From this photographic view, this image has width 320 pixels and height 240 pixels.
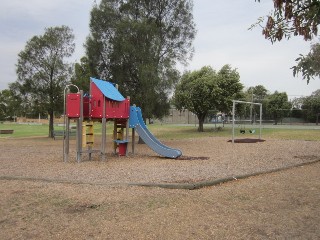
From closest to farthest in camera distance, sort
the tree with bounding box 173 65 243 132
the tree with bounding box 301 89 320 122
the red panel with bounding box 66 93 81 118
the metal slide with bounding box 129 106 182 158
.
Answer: the red panel with bounding box 66 93 81 118 → the metal slide with bounding box 129 106 182 158 → the tree with bounding box 173 65 243 132 → the tree with bounding box 301 89 320 122

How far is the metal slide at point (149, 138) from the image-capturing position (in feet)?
43.6

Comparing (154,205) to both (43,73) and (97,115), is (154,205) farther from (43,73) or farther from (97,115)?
(43,73)

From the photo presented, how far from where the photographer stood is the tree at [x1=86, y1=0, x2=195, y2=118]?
2091 centimetres

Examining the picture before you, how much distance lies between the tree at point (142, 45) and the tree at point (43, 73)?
6.45 metres

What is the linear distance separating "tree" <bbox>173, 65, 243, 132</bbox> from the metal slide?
1934 centimetres

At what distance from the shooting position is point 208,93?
1310 inches

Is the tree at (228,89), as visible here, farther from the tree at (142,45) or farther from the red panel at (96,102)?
the red panel at (96,102)

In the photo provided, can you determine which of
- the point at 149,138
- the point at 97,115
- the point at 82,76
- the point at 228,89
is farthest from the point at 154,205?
the point at 228,89

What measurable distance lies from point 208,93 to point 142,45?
1329cm

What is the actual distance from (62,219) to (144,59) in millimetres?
16244

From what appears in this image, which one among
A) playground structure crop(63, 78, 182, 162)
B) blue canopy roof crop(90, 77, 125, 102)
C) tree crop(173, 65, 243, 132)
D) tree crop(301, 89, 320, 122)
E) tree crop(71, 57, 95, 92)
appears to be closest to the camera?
playground structure crop(63, 78, 182, 162)

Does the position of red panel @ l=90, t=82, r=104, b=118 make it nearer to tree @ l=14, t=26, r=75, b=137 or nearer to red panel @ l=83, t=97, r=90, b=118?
red panel @ l=83, t=97, r=90, b=118

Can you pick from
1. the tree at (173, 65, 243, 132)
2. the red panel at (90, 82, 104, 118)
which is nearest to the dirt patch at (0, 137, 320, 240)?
the red panel at (90, 82, 104, 118)

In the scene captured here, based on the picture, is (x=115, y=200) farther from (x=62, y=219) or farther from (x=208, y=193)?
(x=208, y=193)
